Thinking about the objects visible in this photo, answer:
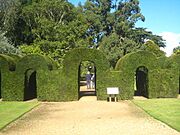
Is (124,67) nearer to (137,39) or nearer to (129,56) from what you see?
(129,56)

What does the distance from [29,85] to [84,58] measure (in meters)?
5.19

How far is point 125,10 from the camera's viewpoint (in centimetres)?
6506

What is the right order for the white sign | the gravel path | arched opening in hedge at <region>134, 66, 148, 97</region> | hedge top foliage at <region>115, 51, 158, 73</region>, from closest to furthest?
the gravel path
the white sign
hedge top foliage at <region>115, 51, 158, 73</region>
arched opening in hedge at <region>134, 66, 148, 97</region>

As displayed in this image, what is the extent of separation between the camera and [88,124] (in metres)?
14.4

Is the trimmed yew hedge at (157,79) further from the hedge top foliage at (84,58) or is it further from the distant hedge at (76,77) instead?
the hedge top foliage at (84,58)

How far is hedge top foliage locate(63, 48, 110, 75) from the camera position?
2553 cm

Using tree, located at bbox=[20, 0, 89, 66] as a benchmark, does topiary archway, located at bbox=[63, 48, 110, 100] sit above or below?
below

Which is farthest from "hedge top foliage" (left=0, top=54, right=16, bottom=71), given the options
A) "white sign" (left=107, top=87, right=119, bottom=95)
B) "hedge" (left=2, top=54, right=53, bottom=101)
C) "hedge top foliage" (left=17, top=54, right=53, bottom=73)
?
"white sign" (left=107, top=87, right=119, bottom=95)

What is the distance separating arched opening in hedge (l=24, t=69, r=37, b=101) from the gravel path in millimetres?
8036

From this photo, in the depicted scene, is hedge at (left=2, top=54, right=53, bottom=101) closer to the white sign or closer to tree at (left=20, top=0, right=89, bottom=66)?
the white sign

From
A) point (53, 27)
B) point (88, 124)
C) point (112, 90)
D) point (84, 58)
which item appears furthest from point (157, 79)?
point (53, 27)

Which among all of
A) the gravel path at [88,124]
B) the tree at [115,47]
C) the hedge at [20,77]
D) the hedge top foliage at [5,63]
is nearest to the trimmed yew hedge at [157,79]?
the hedge at [20,77]

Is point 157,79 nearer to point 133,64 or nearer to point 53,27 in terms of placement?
point 133,64

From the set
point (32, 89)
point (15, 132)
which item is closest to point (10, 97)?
point (32, 89)
